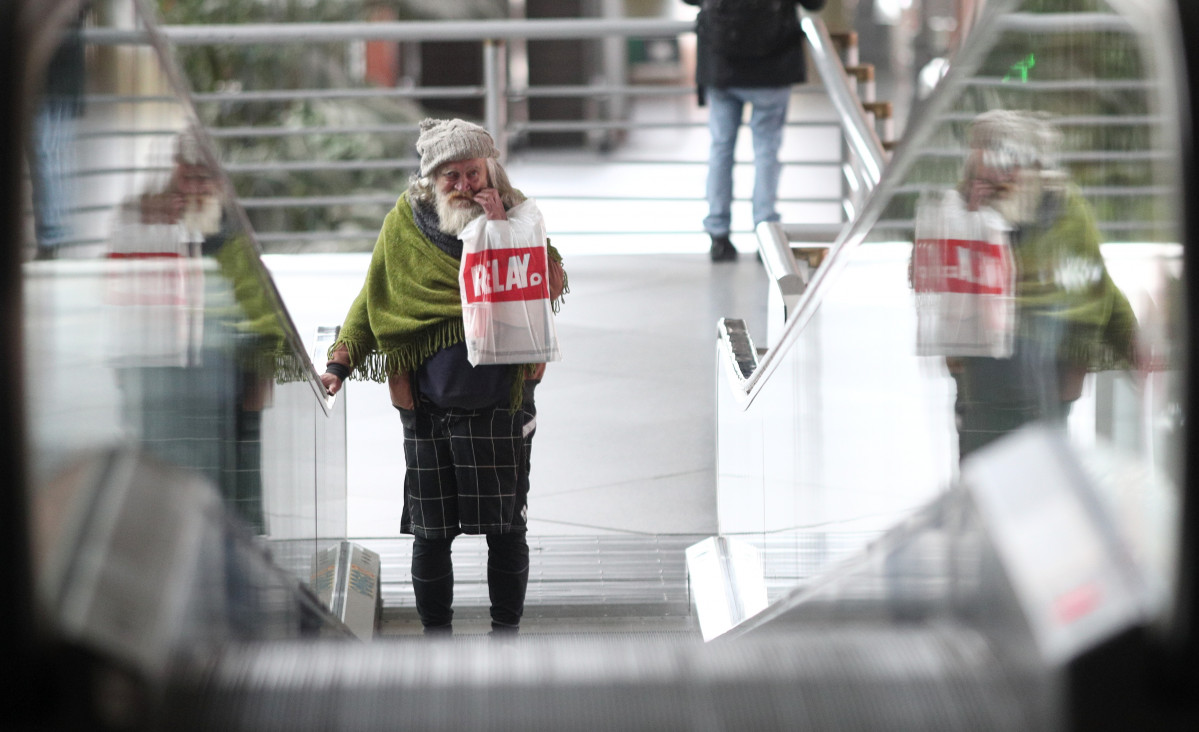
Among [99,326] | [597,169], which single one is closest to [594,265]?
[597,169]

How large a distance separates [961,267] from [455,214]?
1555 mm

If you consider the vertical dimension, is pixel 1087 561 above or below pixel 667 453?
above

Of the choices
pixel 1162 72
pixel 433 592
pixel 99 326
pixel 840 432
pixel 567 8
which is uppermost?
pixel 567 8

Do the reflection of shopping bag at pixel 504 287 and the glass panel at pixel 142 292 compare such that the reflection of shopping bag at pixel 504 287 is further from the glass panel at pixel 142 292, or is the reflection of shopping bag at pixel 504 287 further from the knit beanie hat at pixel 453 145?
A: the glass panel at pixel 142 292

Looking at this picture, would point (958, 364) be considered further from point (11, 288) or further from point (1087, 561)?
point (11, 288)

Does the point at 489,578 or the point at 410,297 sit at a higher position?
the point at 410,297

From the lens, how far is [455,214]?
10.8ft

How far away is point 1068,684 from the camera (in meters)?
1.14

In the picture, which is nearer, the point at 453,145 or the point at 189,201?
the point at 189,201

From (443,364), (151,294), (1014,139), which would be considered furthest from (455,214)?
(1014,139)

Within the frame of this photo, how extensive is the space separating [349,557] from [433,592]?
1.20ft

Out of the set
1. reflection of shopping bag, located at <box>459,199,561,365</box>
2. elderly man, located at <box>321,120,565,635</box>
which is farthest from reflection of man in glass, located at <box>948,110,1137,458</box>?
elderly man, located at <box>321,120,565,635</box>

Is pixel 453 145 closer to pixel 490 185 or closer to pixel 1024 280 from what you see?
pixel 490 185

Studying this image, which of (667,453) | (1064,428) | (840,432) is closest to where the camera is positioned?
(1064,428)
